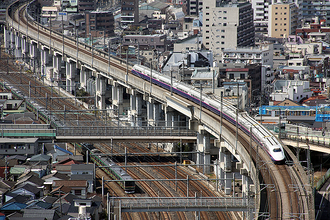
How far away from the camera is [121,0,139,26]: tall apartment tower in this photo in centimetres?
12025

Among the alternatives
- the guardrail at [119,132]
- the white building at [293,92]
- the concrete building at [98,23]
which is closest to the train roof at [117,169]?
the guardrail at [119,132]

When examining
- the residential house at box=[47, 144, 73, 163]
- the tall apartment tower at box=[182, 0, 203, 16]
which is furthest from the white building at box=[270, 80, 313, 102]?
the tall apartment tower at box=[182, 0, 203, 16]

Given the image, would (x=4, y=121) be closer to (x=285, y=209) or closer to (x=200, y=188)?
(x=200, y=188)

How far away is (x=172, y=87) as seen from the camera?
51594mm

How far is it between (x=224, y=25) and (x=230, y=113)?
1986 inches

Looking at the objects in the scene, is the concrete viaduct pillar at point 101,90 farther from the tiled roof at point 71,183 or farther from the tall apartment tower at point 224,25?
the tiled roof at point 71,183

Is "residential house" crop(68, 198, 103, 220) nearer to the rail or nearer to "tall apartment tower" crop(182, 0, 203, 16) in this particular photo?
the rail

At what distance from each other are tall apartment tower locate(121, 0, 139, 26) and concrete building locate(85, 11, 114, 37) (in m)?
9.40

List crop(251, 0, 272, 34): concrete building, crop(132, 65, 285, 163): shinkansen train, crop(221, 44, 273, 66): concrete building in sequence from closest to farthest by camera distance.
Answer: crop(132, 65, 285, 163): shinkansen train < crop(221, 44, 273, 66): concrete building < crop(251, 0, 272, 34): concrete building

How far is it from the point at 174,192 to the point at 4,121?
59.5 feet

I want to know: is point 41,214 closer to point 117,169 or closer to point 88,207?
point 88,207

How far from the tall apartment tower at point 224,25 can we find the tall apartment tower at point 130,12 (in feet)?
100

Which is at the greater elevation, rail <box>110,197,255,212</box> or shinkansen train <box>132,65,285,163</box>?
shinkansen train <box>132,65,285,163</box>

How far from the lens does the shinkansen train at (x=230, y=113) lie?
3288 centimetres
